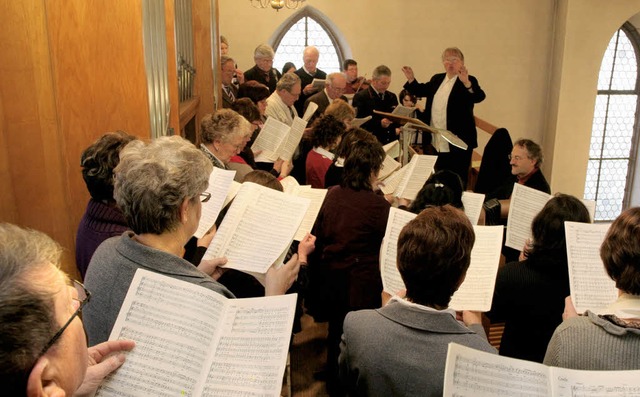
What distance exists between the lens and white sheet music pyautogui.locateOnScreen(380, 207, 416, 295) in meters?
2.34

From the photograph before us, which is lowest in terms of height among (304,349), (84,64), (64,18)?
(304,349)

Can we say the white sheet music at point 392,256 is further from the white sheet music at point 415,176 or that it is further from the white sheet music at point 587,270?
the white sheet music at point 415,176

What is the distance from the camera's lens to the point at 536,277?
242 cm

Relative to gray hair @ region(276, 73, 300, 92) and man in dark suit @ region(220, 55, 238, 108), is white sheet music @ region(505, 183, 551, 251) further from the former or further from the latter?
man in dark suit @ region(220, 55, 238, 108)

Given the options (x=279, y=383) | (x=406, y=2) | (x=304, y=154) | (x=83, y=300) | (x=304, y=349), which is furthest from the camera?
(x=406, y=2)

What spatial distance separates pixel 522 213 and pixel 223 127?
1.75 m

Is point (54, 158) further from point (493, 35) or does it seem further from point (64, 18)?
point (493, 35)

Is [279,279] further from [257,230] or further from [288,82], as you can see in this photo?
[288,82]

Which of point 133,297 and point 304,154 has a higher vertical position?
point 133,297

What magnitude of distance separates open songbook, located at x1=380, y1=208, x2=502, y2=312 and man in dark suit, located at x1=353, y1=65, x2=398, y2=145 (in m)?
4.59

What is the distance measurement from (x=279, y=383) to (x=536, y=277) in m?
1.49

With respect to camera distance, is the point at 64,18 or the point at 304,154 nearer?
the point at 64,18

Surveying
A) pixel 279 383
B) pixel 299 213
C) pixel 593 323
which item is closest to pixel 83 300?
pixel 279 383

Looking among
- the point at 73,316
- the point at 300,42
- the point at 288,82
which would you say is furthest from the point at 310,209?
the point at 300,42
